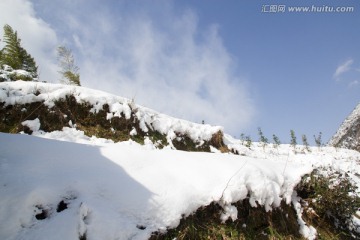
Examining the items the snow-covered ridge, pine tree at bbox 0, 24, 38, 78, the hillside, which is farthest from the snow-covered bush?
pine tree at bbox 0, 24, 38, 78

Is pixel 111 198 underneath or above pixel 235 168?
underneath

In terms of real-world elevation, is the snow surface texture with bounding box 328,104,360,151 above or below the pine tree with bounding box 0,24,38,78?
above

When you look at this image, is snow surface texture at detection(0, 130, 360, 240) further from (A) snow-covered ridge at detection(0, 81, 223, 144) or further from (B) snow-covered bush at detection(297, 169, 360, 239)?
(A) snow-covered ridge at detection(0, 81, 223, 144)

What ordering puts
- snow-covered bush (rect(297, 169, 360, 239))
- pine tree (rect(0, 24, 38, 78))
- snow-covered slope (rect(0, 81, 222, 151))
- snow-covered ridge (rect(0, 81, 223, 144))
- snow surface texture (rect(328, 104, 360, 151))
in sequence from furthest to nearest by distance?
snow surface texture (rect(328, 104, 360, 151)) < pine tree (rect(0, 24, 38, 78)) < snow-covered ridge (rect(0, 81, 223, 144)) < snow-covered slope (rect(0, 81, 222, 151)) < snow-covered bush (rect(297, 169, 360, 239))

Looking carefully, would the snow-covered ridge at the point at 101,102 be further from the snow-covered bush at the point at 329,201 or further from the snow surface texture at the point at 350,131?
the snow surface texture at the point at 350,131

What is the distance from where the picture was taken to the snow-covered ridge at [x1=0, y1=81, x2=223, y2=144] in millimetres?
7305

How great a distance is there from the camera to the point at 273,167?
4.97 m

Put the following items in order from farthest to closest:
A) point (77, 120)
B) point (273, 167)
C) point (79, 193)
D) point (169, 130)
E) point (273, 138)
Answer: point (273, 138) < point (169, 130) < point (77, 120) < point (273, 167) < point (79, 193)

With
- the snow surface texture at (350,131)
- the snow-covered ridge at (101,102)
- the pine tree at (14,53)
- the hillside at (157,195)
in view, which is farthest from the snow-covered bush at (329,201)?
the snow surface texture at (350,131)

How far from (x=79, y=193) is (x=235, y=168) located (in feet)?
7.96

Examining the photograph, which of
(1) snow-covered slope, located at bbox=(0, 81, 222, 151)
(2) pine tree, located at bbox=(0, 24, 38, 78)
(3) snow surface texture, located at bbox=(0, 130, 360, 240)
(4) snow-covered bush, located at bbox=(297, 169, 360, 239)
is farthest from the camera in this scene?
(2) pine tree, located at bbox=(0, 24, 38, 78)

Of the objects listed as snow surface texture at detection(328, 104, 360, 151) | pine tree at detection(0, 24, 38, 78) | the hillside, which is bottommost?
the hillside

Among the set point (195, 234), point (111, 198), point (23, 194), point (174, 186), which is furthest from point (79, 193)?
point (195, 234)

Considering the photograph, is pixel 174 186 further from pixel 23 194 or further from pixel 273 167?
pixel 273 167
